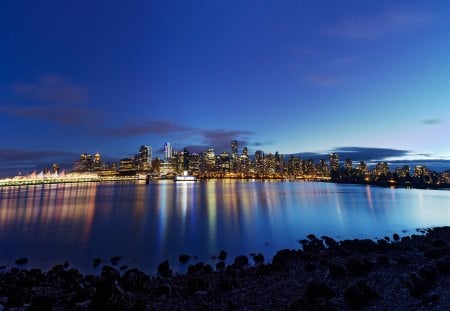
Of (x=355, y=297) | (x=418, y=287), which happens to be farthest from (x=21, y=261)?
(x=418, y=287)

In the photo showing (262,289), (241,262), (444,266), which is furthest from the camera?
(241,262)

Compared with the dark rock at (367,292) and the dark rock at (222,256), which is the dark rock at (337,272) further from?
the dark rock at (222,256)

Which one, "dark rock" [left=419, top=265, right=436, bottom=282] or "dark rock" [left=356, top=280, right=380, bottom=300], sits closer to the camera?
"dark rock" [left=356, top=280, right=380, bottom=300]

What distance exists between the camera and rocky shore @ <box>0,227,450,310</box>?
35.8 feet

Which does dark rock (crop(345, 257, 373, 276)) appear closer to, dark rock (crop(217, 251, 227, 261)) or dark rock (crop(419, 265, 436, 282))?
dark rock (crop(419, 265, 436, 282))

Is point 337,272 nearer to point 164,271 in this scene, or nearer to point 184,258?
point 164,271

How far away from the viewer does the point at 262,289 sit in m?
13.6

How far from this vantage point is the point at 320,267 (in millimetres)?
17094

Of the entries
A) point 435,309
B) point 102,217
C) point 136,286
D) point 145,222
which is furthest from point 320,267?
point 102,217

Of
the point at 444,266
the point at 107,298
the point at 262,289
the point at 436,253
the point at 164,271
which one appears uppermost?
the point at 444,266

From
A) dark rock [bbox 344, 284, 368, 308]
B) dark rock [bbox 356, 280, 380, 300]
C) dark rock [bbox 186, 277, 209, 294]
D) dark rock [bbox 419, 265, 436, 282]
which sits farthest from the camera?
dark rock [bbox 186, 277, 209, 294]

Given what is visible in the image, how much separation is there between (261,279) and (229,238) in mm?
16520

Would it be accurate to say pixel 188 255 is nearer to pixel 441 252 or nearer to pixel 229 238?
pixel 229 238

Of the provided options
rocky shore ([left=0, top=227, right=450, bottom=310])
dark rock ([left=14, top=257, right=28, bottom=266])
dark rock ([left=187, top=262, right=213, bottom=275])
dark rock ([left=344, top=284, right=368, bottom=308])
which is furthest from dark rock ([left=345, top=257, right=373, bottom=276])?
dark rock ([left=14, top=257, right=28, bottom=266])
